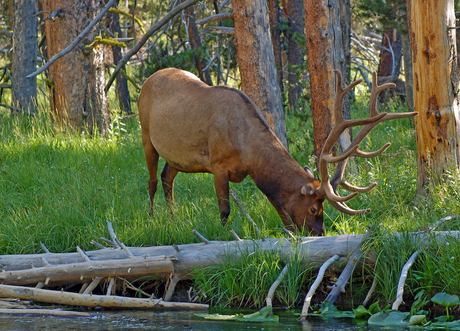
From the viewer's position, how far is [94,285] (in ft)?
15.2

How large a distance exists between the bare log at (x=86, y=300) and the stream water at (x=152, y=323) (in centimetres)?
11

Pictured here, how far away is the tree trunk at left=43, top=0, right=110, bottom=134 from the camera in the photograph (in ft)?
31.0

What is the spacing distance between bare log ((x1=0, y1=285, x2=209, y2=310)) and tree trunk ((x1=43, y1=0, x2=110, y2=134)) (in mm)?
5241

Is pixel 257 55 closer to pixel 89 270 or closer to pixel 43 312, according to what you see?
pixel 89 270

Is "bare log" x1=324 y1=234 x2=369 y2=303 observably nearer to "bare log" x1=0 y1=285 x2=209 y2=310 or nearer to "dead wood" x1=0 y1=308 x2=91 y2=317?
"bare log" x1=0 y1=285 x2=209 y2=310

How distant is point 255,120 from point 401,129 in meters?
4.43

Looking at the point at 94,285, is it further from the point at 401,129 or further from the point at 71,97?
the point at 401,129

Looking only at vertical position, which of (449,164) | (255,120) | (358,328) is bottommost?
(358,328)

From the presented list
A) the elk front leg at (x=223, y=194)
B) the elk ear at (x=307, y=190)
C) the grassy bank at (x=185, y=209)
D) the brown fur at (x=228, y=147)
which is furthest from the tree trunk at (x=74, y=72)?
the elk ear at (x=307, y=190)

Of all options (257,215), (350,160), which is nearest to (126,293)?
(257,215)

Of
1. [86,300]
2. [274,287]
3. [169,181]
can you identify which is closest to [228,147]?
[169,181]

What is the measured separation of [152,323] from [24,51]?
8769mm

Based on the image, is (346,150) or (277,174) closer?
(346,150)

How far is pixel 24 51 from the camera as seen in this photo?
1120 centimetres
